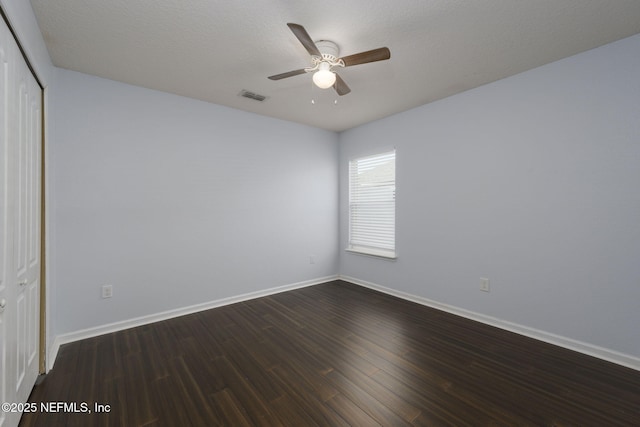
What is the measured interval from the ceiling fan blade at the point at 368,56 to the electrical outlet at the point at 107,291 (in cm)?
319

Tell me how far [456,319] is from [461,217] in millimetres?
1185

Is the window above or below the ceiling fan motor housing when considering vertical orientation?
below

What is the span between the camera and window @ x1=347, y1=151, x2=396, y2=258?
3.98 metres

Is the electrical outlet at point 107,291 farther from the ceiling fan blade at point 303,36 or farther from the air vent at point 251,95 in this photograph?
the ceiling fan blade at point 303,36

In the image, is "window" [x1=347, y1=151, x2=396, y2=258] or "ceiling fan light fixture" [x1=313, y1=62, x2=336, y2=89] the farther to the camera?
"window" [x1=347, y1=151, x2=396, y2=258]

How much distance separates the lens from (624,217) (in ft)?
7.07

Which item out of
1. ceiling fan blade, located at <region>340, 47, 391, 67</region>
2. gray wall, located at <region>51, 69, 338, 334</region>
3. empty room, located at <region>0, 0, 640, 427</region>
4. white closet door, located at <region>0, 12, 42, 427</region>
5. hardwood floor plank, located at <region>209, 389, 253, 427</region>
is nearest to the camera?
white closet door, located at <region>0, 12, 42, 427</region>

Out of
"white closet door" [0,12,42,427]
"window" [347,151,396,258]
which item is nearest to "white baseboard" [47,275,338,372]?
"white closet door" [0,12,42,427]

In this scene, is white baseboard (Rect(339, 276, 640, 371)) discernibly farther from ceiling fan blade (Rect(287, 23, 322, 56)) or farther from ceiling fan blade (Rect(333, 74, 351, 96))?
ceiling fan blade (Rect(287, 23, 322, 56))

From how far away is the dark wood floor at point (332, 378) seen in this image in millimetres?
1649

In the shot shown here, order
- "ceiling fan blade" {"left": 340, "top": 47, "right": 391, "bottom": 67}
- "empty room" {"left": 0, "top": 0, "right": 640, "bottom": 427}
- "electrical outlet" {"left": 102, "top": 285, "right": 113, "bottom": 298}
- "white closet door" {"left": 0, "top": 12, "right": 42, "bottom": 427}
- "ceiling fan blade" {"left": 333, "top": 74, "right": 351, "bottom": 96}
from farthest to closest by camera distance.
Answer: "electrical outlet" {"left": 102, "top": 285, "right": 113, "bottom": 298}
"ceiling fan blade" {"left": 333, "top": 74, "right": 351, "bottom": 96}
"ceiling fan blade" {"left": 340, "top": 47, "right": 391, "bottom": 67}
"empty room" {"left": 0, "top": 0, "right": 640, "bottom": 427}
"white closet door" {"left": 0, "top": 12, "right": 42, "bottom": 427}

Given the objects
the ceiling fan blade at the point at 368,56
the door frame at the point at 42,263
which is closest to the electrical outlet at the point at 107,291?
the door frame at the point at 42,263

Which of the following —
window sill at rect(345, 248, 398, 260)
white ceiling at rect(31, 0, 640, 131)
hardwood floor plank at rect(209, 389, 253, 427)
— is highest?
white ceiling at rect(31, 0, 640, 131)

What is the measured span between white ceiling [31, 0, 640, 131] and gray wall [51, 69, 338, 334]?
483 millimetres
